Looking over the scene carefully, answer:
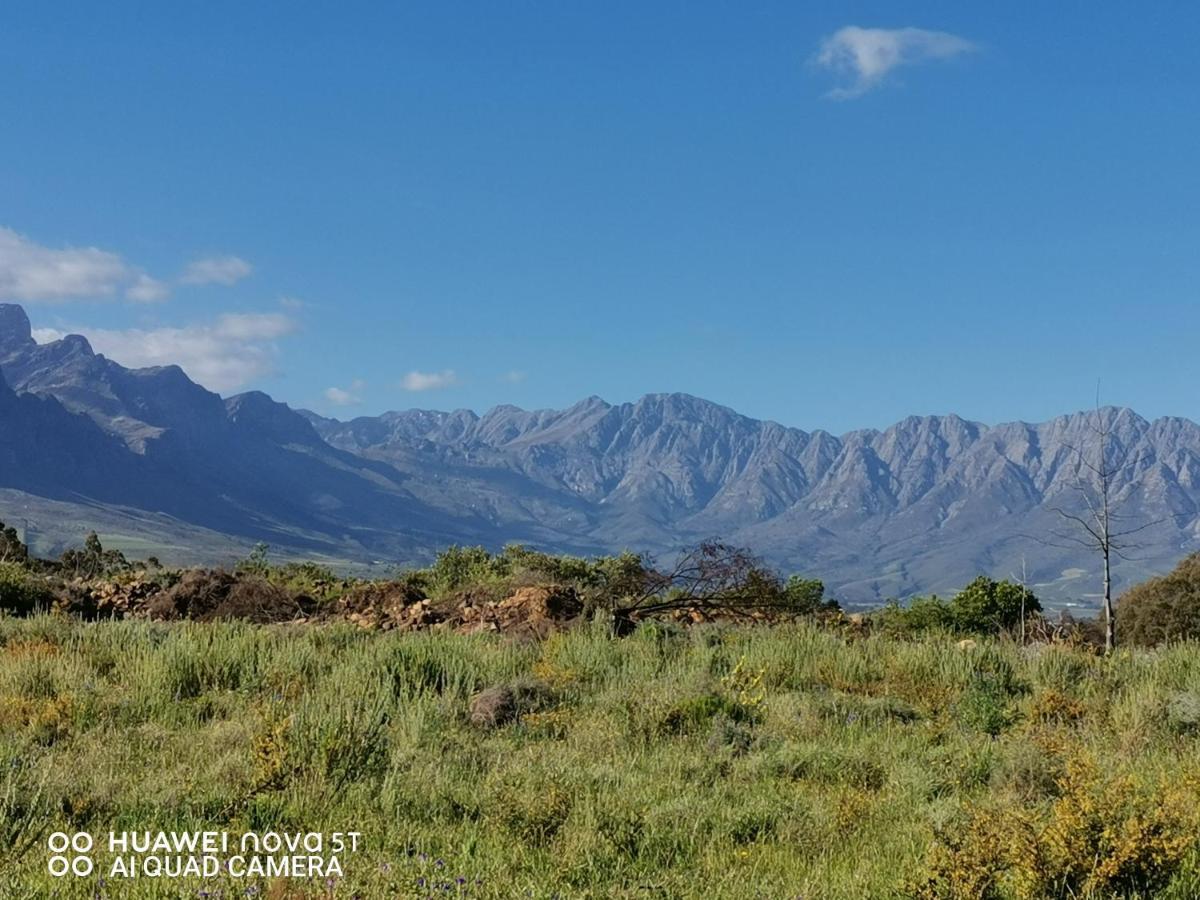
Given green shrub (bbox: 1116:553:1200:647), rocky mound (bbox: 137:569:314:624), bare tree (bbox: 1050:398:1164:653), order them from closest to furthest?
rocky mound (bbox: 137:569:314:624)
bare tree (bbox: 1050:398:1164:653)
green shrub (bbox: 1116:553:1200:647)

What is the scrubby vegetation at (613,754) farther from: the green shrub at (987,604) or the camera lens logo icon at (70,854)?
the green shrub at (987,604)

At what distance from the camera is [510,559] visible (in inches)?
995

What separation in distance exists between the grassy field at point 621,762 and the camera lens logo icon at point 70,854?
89mm

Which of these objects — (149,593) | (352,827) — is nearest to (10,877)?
(352,827)

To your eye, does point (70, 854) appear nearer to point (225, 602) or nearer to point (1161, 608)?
point (225, 602)

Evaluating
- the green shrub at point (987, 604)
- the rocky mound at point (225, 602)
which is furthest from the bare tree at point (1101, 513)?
the rocky mound at point (225, 602)

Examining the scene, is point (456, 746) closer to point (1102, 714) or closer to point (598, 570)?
point (1102, 714)

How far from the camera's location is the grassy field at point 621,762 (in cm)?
531

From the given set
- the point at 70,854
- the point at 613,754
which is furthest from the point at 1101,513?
the point at 70,854

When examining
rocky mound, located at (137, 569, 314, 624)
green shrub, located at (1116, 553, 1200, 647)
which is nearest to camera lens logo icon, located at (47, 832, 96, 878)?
rocky mound, located at (137, 569, 314, 624)

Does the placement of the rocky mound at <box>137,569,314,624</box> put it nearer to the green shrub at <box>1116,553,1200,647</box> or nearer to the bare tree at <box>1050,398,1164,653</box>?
the bare tree at <box>1050,398,1164,653</box>

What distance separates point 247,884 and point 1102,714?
26.8ft

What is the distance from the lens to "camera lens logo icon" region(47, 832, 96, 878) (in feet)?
16.6

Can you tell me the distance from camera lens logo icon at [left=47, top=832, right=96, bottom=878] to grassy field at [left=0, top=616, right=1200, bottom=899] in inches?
3.5
